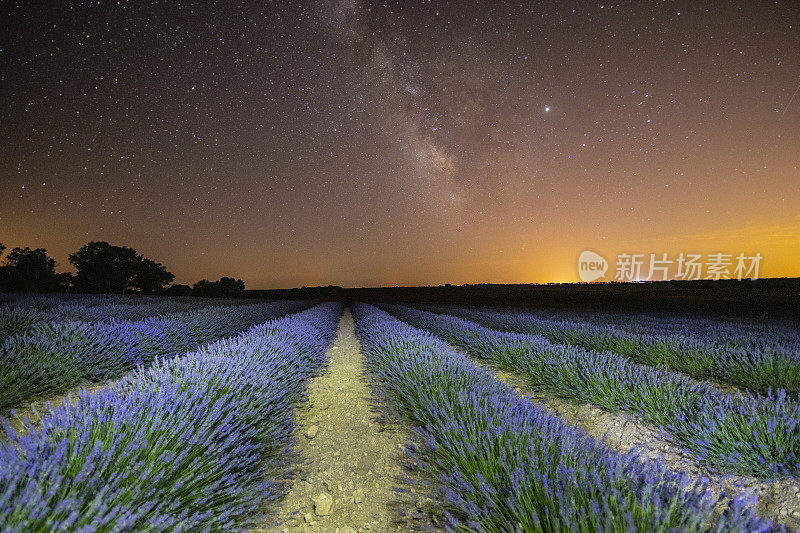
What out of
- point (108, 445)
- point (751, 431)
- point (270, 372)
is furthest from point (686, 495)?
point (270, 372)

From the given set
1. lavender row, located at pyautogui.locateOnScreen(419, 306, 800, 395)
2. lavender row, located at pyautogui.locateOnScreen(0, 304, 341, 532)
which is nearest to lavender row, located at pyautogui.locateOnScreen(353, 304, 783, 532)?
lavender row, located at pyautogui.locateOnScreen(0, 304, 341, 532)

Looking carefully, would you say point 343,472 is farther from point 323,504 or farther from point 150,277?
point 150,277

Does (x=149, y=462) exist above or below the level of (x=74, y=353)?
above

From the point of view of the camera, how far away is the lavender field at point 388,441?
1.23m

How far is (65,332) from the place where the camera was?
171 inches

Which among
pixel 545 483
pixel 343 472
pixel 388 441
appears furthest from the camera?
pixel 388 441

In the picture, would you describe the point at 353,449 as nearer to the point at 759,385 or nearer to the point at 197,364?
the point at 197,364

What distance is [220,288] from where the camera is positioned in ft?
188

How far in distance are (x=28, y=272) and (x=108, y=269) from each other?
7.51m

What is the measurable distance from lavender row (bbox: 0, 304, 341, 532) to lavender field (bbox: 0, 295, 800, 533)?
0.01 meters

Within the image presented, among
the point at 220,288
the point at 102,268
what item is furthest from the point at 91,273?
the point at 220,288

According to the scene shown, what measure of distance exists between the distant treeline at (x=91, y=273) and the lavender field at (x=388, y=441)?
53.4 meters

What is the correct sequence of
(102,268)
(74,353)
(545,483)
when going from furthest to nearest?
(102,268) → (74,353) → (545,483)

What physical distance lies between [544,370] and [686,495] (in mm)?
3029
